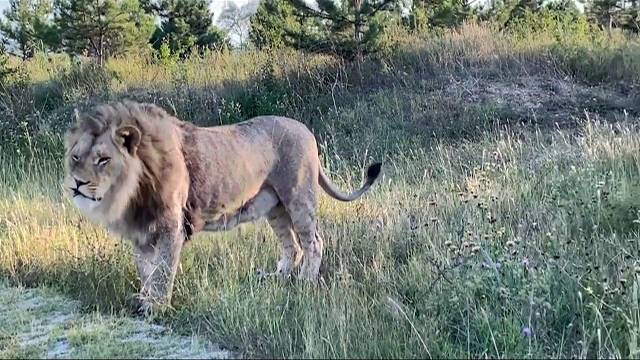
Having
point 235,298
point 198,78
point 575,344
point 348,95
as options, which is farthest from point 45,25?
point 575,344

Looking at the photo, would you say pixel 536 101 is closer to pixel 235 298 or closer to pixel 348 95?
pixel 348 95

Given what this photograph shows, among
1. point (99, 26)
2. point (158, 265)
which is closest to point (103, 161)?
point (158, 265)

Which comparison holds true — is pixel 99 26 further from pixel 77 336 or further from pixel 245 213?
pixel 77 336

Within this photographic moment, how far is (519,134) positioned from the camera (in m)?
12.0

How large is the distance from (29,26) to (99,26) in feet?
24.7

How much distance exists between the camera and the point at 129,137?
5207 millimetres

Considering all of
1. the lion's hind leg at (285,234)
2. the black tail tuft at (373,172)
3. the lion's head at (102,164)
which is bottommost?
the lion's hind leg at (285,234)

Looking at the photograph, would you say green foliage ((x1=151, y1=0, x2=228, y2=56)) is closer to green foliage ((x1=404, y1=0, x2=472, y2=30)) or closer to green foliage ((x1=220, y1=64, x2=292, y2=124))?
green foliage ((x1=404, y1=0, x2=472, y2=30))

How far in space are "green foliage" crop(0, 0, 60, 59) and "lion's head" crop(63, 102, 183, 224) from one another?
1795 centimetres

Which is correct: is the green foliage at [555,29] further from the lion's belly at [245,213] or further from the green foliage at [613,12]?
the lion's belly at [245,213]

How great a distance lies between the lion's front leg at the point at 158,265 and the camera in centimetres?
534

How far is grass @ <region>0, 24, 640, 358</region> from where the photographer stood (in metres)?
4.49

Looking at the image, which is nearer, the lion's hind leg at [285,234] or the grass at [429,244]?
the grass at [429,244]

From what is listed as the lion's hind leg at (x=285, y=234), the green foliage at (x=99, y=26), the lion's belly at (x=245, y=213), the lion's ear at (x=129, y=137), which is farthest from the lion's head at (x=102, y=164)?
the green foliage at (x=99, y=26)
